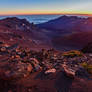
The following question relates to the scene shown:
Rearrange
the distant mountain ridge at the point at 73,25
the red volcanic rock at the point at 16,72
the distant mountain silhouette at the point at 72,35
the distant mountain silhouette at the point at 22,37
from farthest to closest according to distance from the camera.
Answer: the distant mountain ridge at the point at 73,25
the distant mountain silhouette at the point at 72,35
the distant mountain silhouette at the point at 22,37
the red volcanic rock at the point at 16,72

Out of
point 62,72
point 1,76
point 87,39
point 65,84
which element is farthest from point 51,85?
point 87,39

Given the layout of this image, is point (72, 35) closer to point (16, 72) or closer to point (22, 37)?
point (22, 37)

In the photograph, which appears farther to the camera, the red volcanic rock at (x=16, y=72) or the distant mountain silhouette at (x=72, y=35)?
the distant mountain silhouette at (x=72, y=35)

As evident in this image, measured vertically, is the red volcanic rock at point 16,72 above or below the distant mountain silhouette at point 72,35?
above

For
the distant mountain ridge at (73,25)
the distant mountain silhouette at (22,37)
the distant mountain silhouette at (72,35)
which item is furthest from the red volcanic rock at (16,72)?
the distant mountain ridge at (73,25)

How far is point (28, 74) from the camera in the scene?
15.2ft

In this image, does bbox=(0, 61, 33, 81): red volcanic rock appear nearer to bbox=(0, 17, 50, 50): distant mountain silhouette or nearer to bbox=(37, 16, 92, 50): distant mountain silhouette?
bbox=(0, 17, 50, 50): distant mountain silhouette

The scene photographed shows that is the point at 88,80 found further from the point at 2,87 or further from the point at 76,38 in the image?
the point at 76,38

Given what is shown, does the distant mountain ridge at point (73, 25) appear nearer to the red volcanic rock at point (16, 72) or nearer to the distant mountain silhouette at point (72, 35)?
the distant mountain silhouette at point (72, 35)

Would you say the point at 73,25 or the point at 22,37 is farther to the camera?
the point at 73,25

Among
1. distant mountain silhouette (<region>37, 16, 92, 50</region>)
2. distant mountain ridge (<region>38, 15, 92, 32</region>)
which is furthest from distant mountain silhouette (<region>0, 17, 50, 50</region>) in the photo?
distant mountain ridge (<region>38, 15, 92, 32</region>)

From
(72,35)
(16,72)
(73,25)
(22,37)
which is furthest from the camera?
(73,25)

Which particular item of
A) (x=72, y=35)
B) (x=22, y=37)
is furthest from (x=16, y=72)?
(x=72, y=35)

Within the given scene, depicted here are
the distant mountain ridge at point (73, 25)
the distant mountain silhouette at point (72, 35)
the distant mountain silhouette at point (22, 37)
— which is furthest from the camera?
the distant mountain ridge at point (73, 25)
